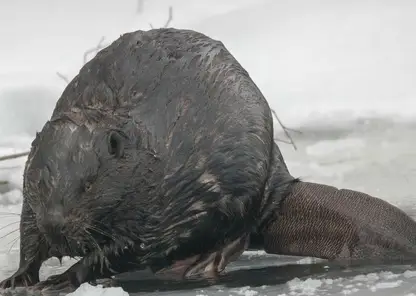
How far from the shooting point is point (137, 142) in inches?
121

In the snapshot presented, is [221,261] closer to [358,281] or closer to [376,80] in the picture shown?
[358,281]

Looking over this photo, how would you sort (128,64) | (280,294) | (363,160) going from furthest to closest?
1. (363,160)
2. (128,64)
3. (280,294)

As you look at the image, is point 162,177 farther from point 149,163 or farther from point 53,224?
point 53,224

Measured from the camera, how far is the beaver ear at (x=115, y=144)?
299 centimetres

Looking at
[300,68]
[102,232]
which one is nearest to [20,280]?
[102,232]

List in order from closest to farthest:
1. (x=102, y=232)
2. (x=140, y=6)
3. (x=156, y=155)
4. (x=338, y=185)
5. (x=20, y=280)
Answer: (x=102, y=232), (x=156, y=155), (x=20, y=280), (x=338, y=185), (x=140, y=6)

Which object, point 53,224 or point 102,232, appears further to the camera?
point 102,232

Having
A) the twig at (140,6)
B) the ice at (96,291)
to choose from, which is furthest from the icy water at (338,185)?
the twig at (140,6)

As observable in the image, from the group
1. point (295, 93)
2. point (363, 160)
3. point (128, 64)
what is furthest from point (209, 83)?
point (295, 93)

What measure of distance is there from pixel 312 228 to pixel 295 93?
337 cm

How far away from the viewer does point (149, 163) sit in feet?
→ 10.1

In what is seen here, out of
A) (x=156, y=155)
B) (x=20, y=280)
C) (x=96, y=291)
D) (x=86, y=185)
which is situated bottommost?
(x=96, y=291)

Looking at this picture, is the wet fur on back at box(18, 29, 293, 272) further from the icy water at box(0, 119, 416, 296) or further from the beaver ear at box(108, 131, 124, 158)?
the icy water at box(0, 119, 416, 296)

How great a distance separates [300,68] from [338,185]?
2.11m
